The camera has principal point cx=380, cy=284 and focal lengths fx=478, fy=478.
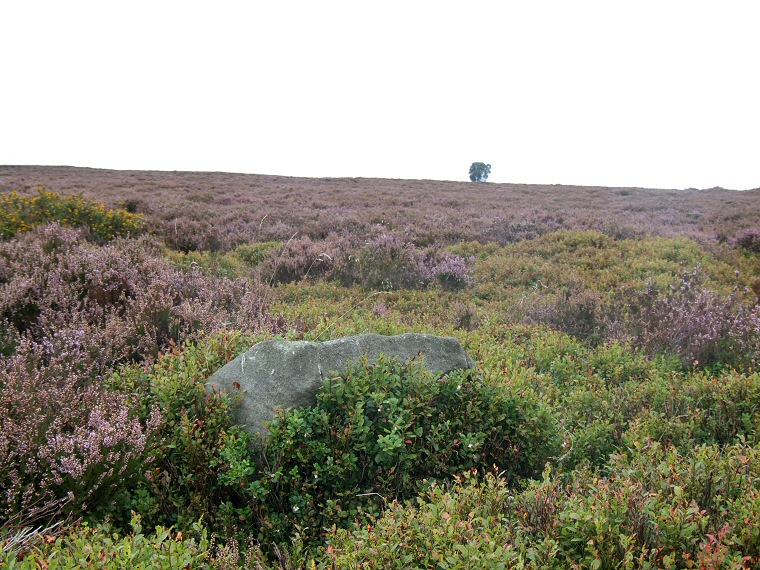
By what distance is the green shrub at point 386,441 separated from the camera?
9.91 feet

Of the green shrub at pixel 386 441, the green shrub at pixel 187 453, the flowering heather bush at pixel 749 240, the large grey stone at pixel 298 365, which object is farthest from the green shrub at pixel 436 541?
the flowering heather bush at pixel 749 240

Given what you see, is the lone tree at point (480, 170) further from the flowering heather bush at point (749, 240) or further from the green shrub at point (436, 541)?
the green shrub at point (436, 541)

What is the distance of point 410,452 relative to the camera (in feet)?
10.7

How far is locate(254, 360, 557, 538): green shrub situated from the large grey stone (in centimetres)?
15

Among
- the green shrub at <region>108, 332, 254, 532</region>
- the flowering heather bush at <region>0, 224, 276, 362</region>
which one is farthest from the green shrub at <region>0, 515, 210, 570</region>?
the flowering heather bush at <region>0, 224, 276, 362</region>

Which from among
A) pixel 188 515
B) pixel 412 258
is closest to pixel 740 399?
pixel 188 515

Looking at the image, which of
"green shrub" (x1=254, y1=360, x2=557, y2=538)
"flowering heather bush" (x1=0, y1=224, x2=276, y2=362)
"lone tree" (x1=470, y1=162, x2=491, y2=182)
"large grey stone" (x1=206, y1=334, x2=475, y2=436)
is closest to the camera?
"green shrub" (x1=254, y1=360, x2=557, y2=538)

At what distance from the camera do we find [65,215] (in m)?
10.1

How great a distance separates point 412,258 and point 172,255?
4.81 m

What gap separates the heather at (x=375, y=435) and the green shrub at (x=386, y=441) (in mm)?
17

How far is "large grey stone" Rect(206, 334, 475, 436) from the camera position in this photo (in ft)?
11.2

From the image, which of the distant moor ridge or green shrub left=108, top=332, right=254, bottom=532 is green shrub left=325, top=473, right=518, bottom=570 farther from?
the distant moor ridge

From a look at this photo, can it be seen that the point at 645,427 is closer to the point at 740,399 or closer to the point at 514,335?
the point at 740,399

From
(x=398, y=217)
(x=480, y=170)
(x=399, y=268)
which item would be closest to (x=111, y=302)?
(x=399, y=268)
